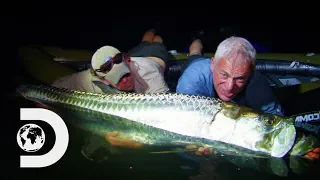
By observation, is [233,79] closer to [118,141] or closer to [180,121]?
[180,121]

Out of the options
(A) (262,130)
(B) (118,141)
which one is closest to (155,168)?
(B) (118,141)

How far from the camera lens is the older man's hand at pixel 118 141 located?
3.15 meters

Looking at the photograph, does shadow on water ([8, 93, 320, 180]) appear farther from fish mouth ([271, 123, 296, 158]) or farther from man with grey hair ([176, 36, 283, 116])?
man with grey hair ([176, 36, 283, 116])

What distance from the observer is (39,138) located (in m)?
3.39

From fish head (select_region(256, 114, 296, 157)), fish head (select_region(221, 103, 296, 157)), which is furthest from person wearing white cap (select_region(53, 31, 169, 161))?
fish head (select_region(256, 114, 296, 157))

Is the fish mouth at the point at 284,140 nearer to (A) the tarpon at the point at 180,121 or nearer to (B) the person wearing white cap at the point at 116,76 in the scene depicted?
(A) the tarpon at the point at 180,121

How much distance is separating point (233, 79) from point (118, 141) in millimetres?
975

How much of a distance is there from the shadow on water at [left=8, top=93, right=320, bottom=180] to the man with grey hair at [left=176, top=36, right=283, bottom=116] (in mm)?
467

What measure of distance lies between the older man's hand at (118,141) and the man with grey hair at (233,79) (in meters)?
0.51

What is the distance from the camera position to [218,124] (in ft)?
9.32

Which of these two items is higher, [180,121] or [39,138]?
[180,121]

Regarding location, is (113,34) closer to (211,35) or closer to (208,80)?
(211,35)

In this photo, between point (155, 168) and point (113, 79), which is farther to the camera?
point (113, 79)

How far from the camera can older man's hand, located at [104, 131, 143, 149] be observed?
3.15 metres
